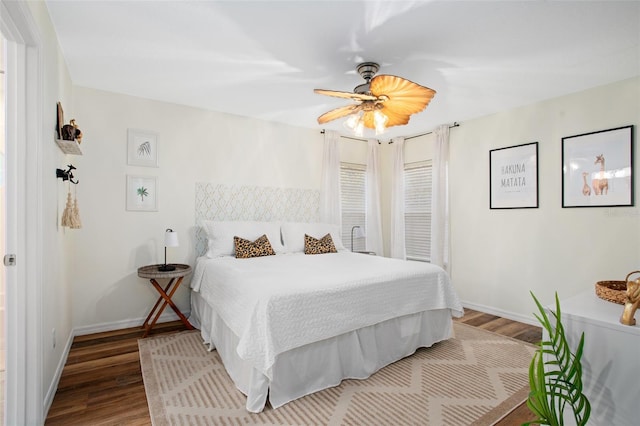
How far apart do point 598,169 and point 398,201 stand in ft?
7.95

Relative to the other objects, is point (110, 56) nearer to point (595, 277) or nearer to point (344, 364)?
point (344, 364)

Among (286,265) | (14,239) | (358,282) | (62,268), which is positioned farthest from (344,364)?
(62,268)

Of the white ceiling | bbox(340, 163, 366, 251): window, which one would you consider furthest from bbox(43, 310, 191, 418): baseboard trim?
bbox(340, 163, 366, 251): window

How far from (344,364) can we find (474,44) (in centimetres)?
252

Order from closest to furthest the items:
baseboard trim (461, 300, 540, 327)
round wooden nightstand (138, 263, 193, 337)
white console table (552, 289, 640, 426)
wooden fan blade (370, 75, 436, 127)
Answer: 1. white console table (552, 289, 640, 426)
2. wooden fan blade (370, 75, 436, 127)
3. round wooden nightstand (138, 263, 193, 337)
4. baseboard trim (461, 300, 540, 327)

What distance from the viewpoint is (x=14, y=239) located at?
1638 millimetres

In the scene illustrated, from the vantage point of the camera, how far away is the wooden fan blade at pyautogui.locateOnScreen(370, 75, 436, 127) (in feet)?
7.15

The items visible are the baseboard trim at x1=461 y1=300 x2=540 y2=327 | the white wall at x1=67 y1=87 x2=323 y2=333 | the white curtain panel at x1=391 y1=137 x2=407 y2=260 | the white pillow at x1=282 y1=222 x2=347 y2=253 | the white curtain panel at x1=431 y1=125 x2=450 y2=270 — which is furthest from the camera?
the white curtain panel at x1=391 y1=137 x2=407 y2=260

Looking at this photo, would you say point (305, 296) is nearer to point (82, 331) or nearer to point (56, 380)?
point (56, 380)

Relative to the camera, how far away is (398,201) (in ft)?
16.5

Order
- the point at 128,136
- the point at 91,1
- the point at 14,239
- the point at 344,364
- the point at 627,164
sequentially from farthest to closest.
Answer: the point at 128,136 < the point at 627,164 < the point at 344,364 < the point at 91,1 < the point at 14,239

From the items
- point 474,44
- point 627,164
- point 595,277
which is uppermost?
point 474,44

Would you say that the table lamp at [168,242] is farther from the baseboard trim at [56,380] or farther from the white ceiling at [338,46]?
the white ceiling at [338,46]

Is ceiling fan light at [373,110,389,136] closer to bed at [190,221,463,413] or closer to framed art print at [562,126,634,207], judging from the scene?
bed at [190,221,463,413]
